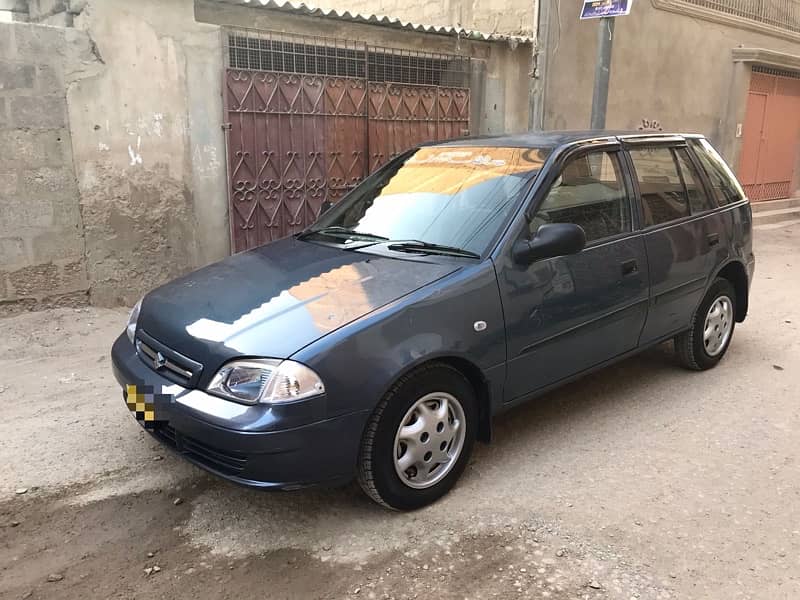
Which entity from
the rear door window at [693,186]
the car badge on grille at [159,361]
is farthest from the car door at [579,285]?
the car badge on grille at [159,361]

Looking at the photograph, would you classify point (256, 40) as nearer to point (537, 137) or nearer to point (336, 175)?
point (336, 175)

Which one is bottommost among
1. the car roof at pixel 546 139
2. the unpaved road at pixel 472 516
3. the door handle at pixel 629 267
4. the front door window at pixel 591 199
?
the unpaved road at pixel 472 516

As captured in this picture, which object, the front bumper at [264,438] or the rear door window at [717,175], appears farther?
the rear door window at [717,175]

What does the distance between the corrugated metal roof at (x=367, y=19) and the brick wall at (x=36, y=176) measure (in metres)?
1.80

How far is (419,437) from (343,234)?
4.70ft

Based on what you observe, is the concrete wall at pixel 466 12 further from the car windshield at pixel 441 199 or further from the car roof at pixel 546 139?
the car windshield at pixel 441 199

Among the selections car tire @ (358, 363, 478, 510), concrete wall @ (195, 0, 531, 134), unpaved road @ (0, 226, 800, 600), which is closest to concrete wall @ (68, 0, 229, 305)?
concrete wall @ (195, 0, 531, 134)

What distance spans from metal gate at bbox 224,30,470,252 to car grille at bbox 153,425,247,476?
3995mm

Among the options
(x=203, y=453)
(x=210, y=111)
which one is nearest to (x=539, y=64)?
(x=210, y=111)

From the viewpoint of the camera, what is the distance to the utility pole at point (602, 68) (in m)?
6.86

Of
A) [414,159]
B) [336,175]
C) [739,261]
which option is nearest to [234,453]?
[414,159]

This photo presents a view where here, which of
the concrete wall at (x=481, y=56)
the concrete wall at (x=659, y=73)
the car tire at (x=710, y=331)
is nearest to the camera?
the car tire at (x=710, y=331)

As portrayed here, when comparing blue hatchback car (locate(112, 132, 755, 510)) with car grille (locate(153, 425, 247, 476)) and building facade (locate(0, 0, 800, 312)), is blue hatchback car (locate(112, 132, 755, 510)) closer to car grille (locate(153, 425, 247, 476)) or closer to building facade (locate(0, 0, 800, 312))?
car grille (locate(153, 425, 247, 476))

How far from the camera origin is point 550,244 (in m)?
3.34
